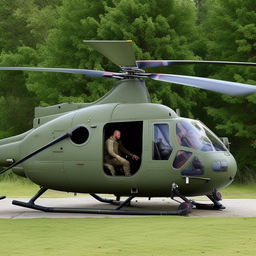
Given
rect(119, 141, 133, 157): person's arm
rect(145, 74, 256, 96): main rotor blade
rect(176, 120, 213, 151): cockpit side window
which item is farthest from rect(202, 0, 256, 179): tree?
rect(145, 74, 256, 96): main rotor blade

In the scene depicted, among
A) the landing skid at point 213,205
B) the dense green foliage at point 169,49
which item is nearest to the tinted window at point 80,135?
the landing skid at point 213,205

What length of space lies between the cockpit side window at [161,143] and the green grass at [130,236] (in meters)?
1.48

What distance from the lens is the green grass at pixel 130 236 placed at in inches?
316

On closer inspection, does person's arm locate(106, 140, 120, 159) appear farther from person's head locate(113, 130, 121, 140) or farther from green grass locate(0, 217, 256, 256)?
green grass locate(0, 217, 256, 256)

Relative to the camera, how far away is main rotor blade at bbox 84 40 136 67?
37.7 feet

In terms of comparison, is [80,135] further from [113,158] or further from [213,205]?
[213,205]

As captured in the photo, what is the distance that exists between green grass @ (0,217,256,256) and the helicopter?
1218 millimetres

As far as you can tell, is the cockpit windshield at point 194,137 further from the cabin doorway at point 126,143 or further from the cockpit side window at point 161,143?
the cabin doorway at point 126,143

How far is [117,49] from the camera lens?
1192cm

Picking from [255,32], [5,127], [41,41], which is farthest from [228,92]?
[41,41]

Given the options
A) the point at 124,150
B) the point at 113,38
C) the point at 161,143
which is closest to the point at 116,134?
the point at 124,150

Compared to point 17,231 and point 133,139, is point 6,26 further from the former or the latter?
point 17,231

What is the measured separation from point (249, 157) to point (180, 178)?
19.7m

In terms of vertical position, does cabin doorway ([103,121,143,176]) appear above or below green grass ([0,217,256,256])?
above
